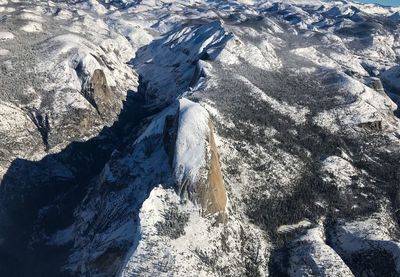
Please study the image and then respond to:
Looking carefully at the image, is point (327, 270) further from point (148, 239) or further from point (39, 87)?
point (39, 87)

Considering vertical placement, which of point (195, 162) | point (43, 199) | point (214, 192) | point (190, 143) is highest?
point (190, 143)

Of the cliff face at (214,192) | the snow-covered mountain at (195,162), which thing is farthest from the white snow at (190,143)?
the cliff face at (214,192)

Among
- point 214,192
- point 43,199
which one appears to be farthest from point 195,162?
point 43,199

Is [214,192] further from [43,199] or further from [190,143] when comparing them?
[43,199]

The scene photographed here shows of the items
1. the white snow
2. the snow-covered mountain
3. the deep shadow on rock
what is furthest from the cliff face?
the deep shadow on rock

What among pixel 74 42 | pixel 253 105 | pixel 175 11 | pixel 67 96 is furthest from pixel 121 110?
pixel 175 11

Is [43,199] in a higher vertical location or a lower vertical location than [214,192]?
lower

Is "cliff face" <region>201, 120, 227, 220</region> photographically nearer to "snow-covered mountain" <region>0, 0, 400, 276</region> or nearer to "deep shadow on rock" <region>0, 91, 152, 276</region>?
"snow-covered mountain" <region>0, 0, 400, 276</region>

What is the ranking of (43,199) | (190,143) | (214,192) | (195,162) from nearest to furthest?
(214,192) → (195,162) → (190,143) → (43,199)
